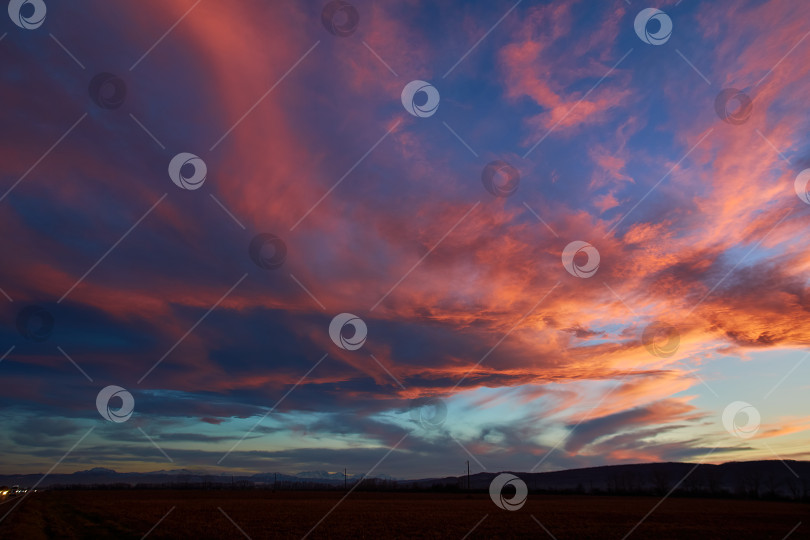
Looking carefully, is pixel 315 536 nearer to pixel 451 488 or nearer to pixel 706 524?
pixel 706 524

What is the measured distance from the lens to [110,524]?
3747 centimetres

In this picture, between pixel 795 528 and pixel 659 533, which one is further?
pixel 795 528

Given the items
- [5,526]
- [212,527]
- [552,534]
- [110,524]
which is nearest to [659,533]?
[552,534]

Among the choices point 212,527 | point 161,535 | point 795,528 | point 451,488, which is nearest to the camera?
point 161,535

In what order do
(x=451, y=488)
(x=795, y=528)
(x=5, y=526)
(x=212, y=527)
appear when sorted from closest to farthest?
1. (x=5, y=526)
2. (x=212, y=527)
3. (x=795, y=528)
4. (x=451, y=488)

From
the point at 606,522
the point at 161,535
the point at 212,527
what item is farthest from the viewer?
the point at 606,522

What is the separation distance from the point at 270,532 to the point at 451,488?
152 meters

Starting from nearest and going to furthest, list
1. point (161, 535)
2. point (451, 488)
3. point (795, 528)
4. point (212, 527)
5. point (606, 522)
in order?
point (161, 535)
point (212, 527)
point (795, 528)
point (606, 522)
point (451, 488)

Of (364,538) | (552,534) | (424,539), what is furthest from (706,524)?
(364,538)

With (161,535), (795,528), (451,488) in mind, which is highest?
(451,488)

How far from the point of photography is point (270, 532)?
3450 centimetres

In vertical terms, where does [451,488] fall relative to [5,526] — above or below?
above

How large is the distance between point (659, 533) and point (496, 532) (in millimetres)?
11091

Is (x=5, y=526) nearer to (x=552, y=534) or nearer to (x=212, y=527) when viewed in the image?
(x=212, y=527)
